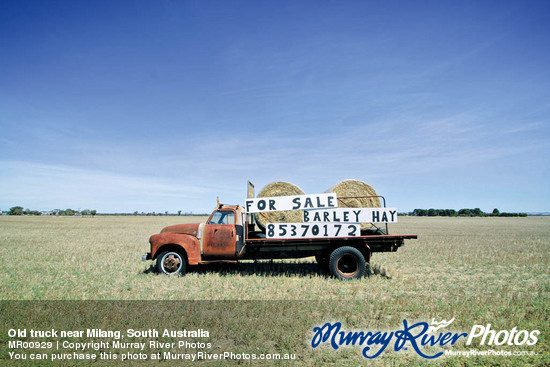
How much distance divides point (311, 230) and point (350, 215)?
118 centimetres

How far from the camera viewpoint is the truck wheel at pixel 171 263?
8812mm

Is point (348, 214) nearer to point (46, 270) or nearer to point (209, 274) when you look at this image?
point (209, 274)

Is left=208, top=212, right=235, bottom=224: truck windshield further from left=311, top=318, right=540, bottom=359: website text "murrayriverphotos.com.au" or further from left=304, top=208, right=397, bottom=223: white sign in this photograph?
left=311, top=318, right=540, bottom=359: website text "murrayriverphotos.com.au"

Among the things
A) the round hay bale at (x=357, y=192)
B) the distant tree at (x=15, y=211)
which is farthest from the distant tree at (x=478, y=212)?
the distant tree at (x=15, y=211)

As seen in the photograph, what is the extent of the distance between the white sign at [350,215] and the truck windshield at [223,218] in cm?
218

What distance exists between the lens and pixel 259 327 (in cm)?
508

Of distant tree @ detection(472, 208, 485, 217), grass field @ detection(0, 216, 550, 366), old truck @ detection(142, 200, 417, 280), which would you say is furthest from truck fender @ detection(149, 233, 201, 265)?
distant tree @ detection(472, 208, 485, 217)

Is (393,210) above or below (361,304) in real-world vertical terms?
above

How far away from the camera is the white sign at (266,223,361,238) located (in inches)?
338

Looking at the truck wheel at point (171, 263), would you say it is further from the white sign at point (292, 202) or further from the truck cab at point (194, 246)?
the white sign at point (292, 202)

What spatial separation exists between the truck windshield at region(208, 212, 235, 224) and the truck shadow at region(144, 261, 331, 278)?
128 centimetres

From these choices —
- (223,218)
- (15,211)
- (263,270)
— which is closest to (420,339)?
(263,270)

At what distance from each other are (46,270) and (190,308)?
6.74 meters

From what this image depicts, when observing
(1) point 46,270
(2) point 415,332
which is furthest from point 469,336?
(1) point 46,270
